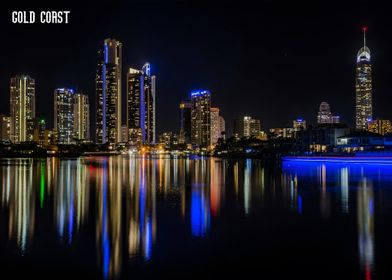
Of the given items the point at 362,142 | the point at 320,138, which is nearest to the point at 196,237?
the point at 362,142

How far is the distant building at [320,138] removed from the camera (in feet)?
354

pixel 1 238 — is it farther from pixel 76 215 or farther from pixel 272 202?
pixel 272 202

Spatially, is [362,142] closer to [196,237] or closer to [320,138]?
[320,138]

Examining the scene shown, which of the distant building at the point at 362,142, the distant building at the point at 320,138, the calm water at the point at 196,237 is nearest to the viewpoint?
the calm water at the point at 196,237

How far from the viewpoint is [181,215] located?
54.9ft

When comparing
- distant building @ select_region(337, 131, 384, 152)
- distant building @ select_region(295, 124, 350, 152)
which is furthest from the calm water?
distant building @ select_region(295, 124, 350, 152)

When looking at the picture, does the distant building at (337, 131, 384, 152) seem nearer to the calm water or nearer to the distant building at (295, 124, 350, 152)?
the distant building at (295, 124, 350, 152)

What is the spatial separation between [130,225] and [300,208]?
7800 mm

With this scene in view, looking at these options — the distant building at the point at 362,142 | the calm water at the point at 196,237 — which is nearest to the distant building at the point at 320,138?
the distant building at the point at 362,142

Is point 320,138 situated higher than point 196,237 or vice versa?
point 320,138

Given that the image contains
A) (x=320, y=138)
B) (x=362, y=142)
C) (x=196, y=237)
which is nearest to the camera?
(x=196, y=237)

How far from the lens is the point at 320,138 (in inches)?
4466

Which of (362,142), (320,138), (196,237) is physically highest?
(320,138)

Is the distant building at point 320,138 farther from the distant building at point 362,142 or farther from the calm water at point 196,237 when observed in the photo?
the calm water at point 196,237
